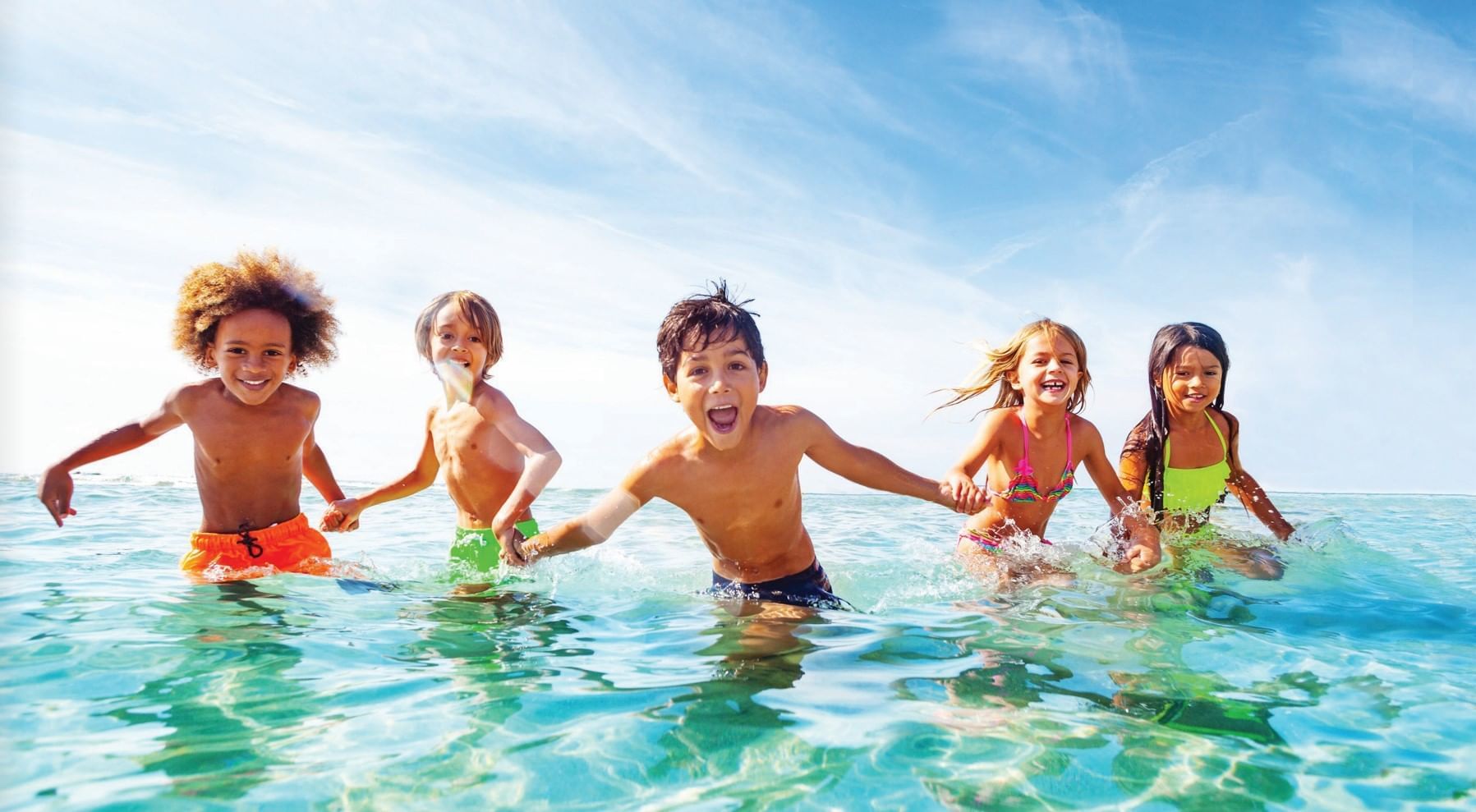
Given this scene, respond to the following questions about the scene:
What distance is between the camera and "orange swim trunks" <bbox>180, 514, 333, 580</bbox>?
17.4 feet

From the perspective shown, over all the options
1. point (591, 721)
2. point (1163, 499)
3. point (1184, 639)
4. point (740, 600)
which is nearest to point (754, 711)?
point (591, 721)

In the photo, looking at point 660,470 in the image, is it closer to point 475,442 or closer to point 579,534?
point 579,534

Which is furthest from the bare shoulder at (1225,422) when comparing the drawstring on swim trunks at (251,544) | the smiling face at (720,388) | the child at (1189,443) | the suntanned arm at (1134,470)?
the drawstring on swim trunks at (251,544)

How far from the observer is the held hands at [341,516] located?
5726 mm

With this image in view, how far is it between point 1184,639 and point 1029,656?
955 millimetres

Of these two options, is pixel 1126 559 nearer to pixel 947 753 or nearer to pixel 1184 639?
pixel 1184 639

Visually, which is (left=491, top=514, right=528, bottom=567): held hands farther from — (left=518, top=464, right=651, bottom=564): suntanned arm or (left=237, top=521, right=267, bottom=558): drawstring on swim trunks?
(left=237, top=521, right=267, bottom=558): drawstring on swim trunks

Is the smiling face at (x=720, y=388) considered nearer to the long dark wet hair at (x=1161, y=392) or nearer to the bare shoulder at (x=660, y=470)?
the bare shoulder at (x=660, y=470)

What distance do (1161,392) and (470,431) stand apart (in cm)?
491

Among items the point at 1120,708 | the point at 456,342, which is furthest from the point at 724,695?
the point at 456,342

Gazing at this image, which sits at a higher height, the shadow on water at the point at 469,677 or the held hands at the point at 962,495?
the held hands at the point at 962,495

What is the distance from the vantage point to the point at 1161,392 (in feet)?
22.2

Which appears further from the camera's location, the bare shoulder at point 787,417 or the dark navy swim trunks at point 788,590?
the dark navy swim trunks at point 788,590

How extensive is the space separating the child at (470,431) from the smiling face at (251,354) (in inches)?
31.7
